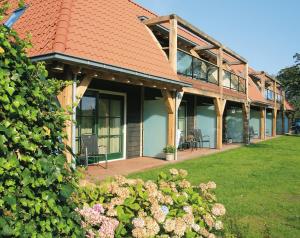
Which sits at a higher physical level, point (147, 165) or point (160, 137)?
point (160, 137)

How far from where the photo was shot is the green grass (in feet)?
14.9

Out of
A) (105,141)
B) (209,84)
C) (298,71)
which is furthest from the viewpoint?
(298,71)

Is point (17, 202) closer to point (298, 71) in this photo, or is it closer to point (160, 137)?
point (160, 137)

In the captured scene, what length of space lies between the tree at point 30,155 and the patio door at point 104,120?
7191 millimetres

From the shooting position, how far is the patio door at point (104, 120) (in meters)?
9.48

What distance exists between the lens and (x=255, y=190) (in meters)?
6.76

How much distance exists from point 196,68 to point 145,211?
10950 mm

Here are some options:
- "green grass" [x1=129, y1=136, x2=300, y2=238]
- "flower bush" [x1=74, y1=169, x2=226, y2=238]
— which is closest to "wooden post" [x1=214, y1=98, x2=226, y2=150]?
"green grass" [x1=129, y1=136, x2=300, y2=238]

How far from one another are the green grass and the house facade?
198 centimetres

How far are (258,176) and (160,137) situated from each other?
12.4ft

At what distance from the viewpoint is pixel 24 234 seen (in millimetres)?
1775

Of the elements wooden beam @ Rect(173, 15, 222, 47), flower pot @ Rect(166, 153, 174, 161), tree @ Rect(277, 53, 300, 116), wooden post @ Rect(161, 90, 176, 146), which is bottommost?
flower pot @ Rect(166, 153, 174, 161)

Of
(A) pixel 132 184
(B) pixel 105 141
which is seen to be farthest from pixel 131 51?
(A) pixel 132 184

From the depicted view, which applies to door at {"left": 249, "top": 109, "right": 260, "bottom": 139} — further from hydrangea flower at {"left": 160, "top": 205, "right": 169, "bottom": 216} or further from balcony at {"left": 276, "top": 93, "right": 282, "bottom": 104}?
hydrangea flower at {"left": 160, "top": 205, "right": 169, "bottom": 216}
